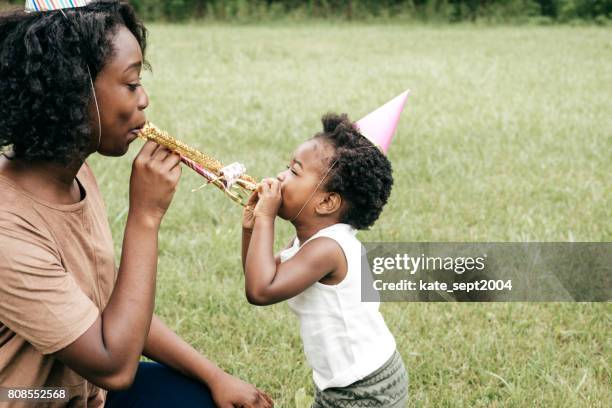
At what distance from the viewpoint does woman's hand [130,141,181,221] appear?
1.88 meters

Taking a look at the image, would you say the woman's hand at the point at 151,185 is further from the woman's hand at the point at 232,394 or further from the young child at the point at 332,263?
the woman's hand at the point at 232,394

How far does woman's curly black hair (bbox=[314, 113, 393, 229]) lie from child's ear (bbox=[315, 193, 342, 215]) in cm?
2

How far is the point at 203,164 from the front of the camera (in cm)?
222

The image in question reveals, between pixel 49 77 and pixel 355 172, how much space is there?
912mm

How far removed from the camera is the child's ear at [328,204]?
7.59 ft

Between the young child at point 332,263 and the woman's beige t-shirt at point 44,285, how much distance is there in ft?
1.61

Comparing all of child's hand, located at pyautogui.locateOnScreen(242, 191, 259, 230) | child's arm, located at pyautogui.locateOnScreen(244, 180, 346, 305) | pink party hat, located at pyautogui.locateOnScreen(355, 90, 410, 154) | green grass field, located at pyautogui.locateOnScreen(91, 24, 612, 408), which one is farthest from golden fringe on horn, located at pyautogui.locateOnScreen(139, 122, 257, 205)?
green grass field, located at pyautogui.locateOnScreen(91, 24, 612, 408)

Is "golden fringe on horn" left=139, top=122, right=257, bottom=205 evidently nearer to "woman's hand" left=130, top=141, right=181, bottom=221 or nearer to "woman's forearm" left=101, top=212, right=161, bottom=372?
"woman's hand" left=130, top=141, right=181, bottom=221

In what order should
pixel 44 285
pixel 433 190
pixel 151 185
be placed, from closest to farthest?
pixel 44 285
pixel 151 185
pixel 433 190

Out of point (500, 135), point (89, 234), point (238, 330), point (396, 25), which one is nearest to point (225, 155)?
point (500, 135)

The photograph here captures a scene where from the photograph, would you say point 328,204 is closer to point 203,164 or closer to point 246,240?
point 246,240

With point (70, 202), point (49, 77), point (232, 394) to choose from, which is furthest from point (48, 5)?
point (232, 394)

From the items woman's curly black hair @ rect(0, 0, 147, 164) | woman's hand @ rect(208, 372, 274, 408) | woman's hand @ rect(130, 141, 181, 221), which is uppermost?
woman's curly black hair @ rect(0, 0, 147, 164)

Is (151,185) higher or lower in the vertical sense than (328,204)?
higher
